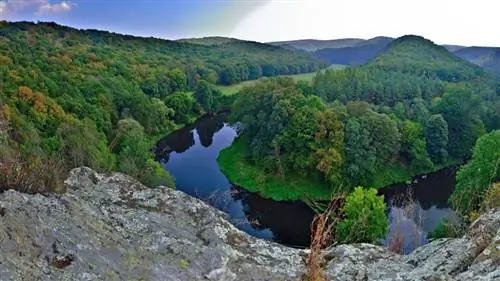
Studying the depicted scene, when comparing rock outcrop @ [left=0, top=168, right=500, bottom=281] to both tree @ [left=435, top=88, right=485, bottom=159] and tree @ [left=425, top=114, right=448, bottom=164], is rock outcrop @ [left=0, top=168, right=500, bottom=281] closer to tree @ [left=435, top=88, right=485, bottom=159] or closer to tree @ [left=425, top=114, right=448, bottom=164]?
tree @ [left=425, top=114, right=448, bottom=164]

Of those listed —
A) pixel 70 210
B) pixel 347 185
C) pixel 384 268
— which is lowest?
pixel 347 185

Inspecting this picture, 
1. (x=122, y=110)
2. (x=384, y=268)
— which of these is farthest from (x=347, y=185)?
(x=384, y=268)

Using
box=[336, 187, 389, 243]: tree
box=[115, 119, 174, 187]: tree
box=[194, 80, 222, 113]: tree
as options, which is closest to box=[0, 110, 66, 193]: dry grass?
box=[336, 187, 389, 243]: tree

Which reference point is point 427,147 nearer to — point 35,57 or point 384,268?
point 384,268

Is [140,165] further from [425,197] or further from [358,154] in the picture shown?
[425,197]

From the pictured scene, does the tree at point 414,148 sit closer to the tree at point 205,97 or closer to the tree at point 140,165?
the tree at point 140,165

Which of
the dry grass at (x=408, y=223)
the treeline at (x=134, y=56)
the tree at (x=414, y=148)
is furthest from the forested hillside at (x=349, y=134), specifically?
the treeline at (x=134, y=56)
